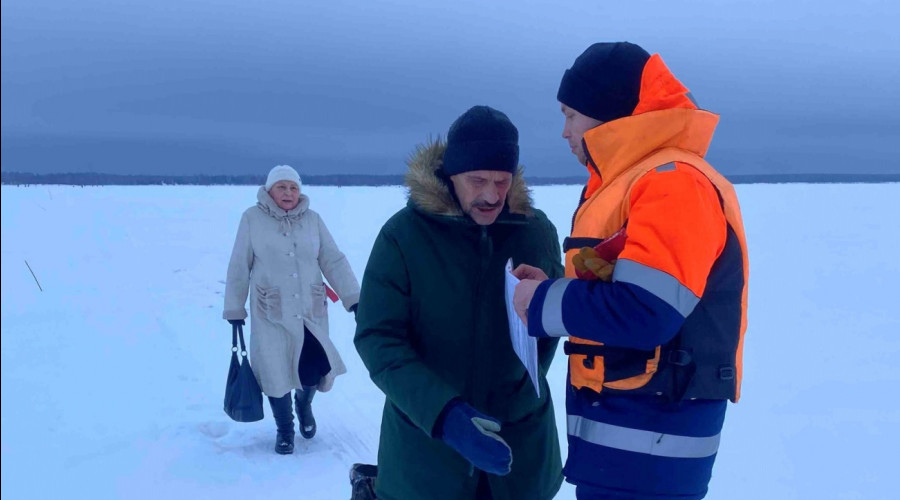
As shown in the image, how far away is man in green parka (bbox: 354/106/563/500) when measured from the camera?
1.88 metres

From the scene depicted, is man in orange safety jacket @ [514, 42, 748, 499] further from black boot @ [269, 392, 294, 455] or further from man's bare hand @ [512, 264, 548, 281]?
black boot @ [269, 392, 294, 455]

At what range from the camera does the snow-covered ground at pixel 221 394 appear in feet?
12.7

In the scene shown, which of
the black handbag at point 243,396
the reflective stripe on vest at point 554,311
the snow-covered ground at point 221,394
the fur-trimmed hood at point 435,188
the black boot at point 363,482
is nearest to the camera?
the reflective stripe on vest at point 554,311

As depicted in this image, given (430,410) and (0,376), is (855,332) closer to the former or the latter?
(430,410)

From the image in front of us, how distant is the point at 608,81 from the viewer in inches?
67.6

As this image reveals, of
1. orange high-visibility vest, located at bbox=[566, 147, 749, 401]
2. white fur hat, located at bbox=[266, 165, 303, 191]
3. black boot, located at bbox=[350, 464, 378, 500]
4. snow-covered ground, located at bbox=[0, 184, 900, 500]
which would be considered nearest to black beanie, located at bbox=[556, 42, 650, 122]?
orange high-visibility vest, located at bbox=[566, 147, 749, 401]

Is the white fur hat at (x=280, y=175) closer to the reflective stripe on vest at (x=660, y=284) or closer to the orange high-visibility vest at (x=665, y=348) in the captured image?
the orange high-visibility vest at (x=665, y=348)

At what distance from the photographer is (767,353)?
20.0 feet

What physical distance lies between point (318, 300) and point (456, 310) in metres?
2.69

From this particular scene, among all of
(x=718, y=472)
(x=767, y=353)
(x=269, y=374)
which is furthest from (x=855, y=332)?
(x=269, y=374)

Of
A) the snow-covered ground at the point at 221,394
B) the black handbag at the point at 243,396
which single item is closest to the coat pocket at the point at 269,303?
the black handbag at the point at 243,396

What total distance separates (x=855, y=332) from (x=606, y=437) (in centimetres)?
640

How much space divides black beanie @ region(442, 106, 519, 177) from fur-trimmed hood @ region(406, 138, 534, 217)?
0.16ft

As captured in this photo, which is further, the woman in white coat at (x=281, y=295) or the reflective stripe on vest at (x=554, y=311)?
the woman in white coat at (x=281, y=295)
